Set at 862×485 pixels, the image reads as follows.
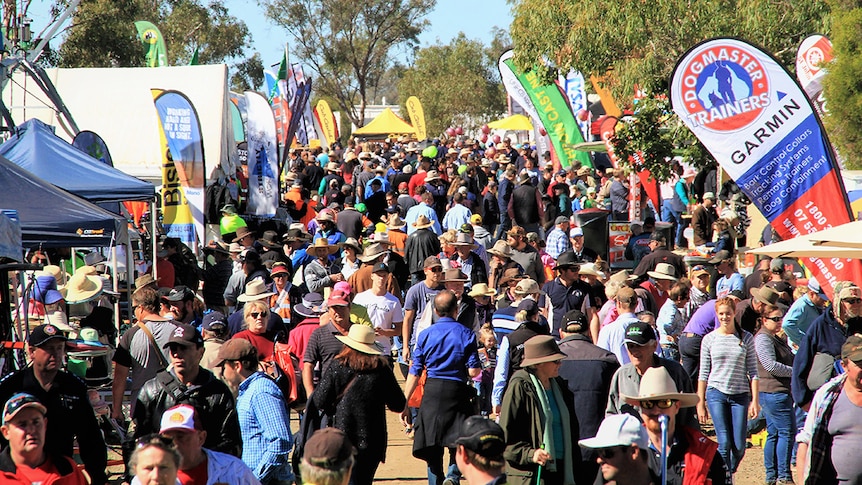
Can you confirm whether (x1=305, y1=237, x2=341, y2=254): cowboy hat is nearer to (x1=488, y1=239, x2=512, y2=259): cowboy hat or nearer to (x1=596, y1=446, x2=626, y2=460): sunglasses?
(x1=488, y1=239, x2=512, y2=259): cowboy hat

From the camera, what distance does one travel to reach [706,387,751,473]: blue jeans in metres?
8.10

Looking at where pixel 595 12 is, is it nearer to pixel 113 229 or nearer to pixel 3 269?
pixel 113 229

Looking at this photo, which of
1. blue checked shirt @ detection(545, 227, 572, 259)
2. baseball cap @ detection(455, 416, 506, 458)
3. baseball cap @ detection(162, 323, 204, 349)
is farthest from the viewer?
blue checked shirt @ detection(545, 227, 572, 259)

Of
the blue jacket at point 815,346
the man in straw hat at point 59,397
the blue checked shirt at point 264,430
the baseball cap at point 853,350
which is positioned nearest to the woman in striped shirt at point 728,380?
the blue jacket at point 815,346

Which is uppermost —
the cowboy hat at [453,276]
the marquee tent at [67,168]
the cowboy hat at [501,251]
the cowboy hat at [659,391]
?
the marquee tent at [67,168]

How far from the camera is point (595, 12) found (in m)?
19.8

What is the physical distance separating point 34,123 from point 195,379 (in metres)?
8.13

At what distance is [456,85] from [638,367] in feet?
191

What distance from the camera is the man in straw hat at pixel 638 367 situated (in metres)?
6.04

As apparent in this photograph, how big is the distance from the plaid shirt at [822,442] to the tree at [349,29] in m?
63.3

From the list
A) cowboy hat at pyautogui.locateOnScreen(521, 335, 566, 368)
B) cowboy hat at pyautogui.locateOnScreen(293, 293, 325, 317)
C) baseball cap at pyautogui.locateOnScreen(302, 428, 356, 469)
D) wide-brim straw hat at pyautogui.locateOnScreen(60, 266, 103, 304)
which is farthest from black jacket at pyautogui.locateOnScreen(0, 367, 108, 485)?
wide-brim straw hat at pyautogui.locateOnScreen(60, 266, 103, 304)

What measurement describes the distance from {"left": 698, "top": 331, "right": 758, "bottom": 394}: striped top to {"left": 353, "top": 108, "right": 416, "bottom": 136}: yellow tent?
4744 centimetres

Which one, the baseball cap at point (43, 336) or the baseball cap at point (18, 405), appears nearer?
the baseball cap at point (18, 405)

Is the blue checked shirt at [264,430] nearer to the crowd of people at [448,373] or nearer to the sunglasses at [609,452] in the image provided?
the crowd of people at [448,373]
